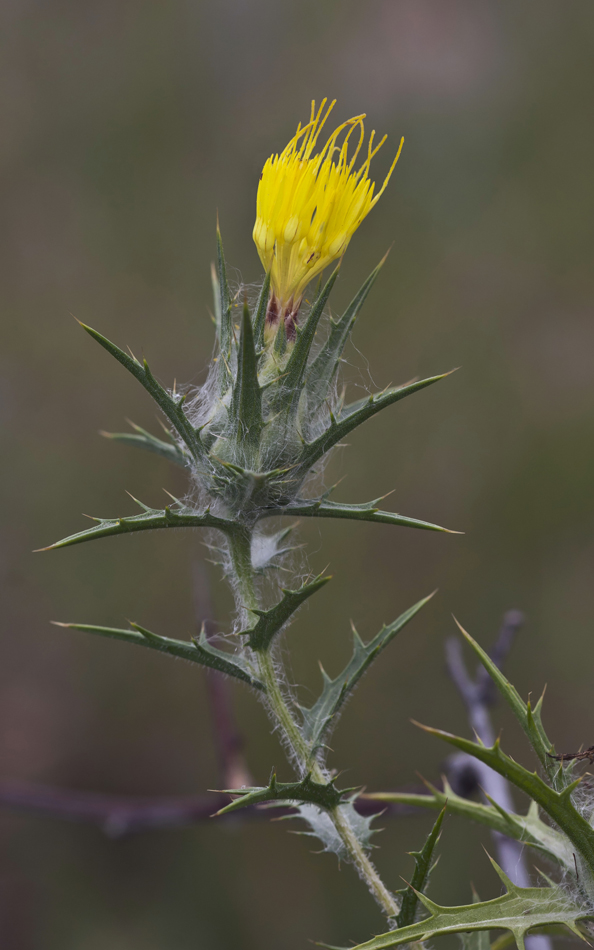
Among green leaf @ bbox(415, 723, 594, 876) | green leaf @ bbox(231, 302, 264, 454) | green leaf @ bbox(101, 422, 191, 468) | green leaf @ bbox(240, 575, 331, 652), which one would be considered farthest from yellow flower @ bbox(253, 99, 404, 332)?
green leaf @ bbox(415, 723, 594, 876)

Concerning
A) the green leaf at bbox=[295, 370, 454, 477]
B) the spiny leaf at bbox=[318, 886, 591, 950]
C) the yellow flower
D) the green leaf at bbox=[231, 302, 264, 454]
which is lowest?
the spiny leaf at bbox=[318, 886, 591, 950]

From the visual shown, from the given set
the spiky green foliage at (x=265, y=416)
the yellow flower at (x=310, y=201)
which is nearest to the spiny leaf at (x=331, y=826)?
the spiky green foliage at (x=265, y=416)

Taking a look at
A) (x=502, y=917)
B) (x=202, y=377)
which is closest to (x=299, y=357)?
(x=502, y=917)

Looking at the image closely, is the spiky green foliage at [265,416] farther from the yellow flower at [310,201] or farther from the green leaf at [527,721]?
the green leaf at [527,721]

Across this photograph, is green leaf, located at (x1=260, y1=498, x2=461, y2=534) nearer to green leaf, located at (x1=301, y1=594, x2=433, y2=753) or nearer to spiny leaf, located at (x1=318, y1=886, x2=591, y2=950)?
green leaf, located at (x1=301, y1=594, x2=433, y2=753)

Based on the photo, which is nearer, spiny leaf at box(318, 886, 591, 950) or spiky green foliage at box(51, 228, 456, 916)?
spiny leaf at box(318, 886, 591, 950)

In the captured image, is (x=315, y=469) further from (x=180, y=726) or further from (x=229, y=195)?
(x=229, y=195)
